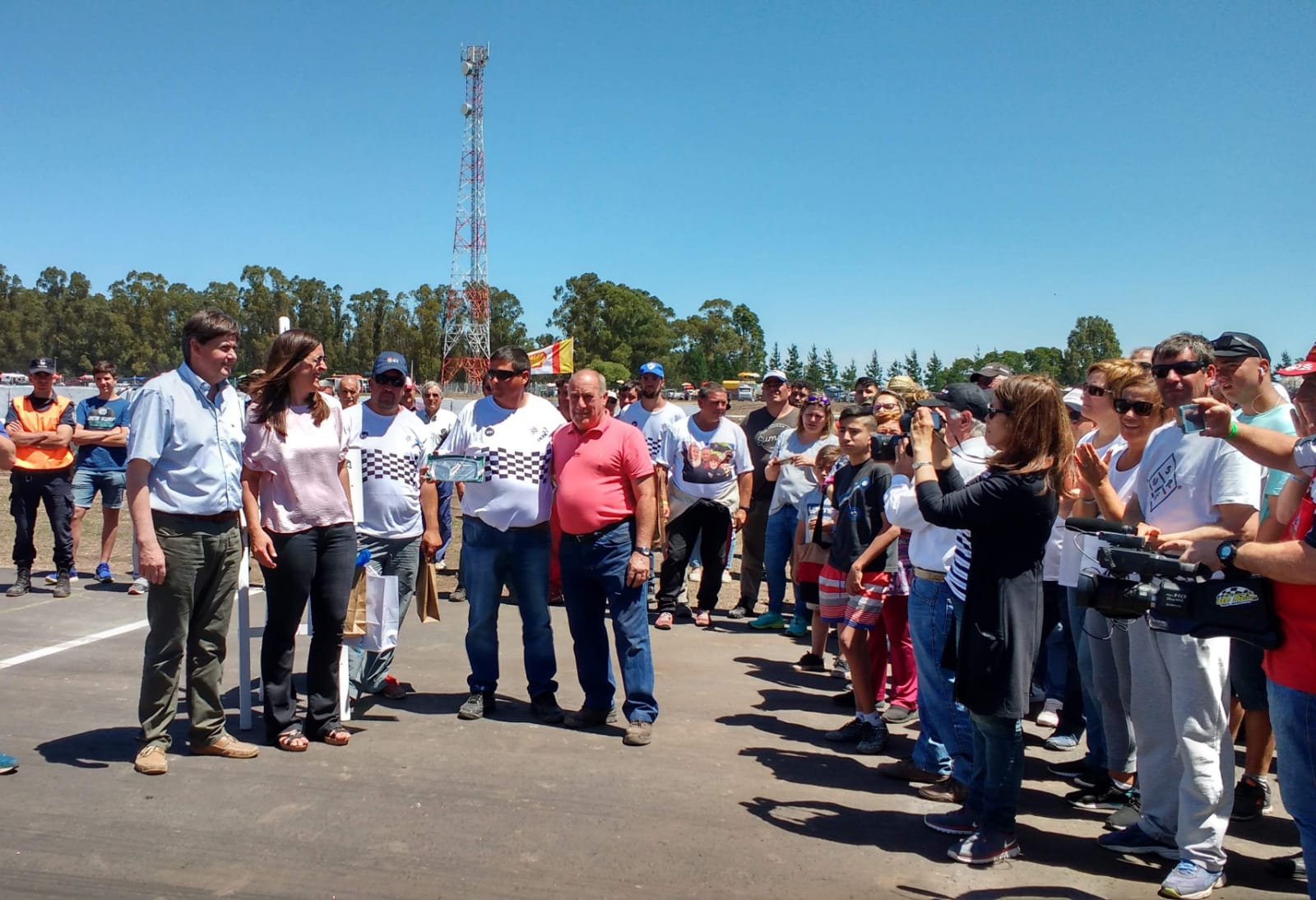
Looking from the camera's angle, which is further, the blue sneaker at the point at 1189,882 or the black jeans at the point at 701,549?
the black jeans at the point at 701,549

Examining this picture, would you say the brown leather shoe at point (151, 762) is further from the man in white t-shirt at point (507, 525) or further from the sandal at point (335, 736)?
the man in white t-shirt at point (507, 525)

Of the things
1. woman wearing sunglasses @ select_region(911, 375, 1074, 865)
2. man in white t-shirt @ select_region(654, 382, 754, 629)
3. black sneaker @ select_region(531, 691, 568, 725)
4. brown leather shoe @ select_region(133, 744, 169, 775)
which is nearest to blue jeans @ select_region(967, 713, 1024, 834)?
woman wearing sunglasses @ select_region(911, 375, 1074, 865)

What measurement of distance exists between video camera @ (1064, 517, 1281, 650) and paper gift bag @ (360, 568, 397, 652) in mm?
3790

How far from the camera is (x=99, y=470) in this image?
913 centimetres

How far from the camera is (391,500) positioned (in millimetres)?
5926

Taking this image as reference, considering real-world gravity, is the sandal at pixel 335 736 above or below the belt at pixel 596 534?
below

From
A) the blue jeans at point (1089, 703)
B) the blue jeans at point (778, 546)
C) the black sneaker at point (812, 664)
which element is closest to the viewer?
the blue jeans at point (1089, 703)

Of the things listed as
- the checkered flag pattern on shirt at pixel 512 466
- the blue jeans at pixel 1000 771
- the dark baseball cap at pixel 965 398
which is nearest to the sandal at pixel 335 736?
the checkered flag pattern on shirt at pixel 512 466

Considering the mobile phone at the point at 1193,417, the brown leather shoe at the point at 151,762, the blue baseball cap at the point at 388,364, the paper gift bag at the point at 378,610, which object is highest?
the blue baseball cap at the point at 388,364

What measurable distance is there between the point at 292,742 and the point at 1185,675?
13.7 feet

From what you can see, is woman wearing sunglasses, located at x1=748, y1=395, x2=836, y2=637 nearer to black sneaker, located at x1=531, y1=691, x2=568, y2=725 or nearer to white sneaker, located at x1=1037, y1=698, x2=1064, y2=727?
white sneaker, located at x1=1037, y1=698, x2=1064, y2=727

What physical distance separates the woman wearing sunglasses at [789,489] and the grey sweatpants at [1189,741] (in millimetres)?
4099

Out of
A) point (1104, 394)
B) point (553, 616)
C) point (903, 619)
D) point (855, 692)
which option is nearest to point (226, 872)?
point (855, 692)

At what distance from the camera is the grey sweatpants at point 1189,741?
3.64m
